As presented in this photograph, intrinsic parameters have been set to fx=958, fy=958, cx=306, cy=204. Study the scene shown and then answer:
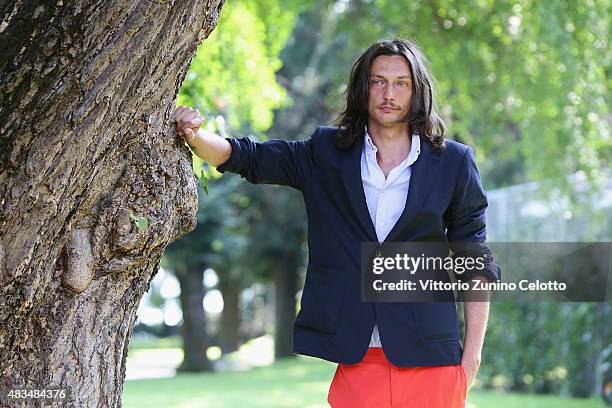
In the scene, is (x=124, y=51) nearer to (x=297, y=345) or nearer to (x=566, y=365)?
(x=297, y=345)

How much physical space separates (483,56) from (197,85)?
489 cm

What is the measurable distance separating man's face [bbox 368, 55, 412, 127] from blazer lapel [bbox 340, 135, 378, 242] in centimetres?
15

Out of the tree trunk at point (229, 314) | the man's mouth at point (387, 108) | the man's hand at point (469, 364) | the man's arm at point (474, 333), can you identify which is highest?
the tree trunk at point (229, 314)

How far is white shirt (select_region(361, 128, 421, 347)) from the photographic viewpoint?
3.03m

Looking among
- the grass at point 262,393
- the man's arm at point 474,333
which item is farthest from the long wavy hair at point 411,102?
the grass at point 262,393

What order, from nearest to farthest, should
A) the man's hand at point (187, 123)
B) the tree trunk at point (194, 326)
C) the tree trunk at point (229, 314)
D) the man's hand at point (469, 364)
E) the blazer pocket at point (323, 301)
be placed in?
the man's hand at point (187, 123)
the blazer pocket at point (323, 301)
the man's hand at point (469, 364)
the tree trunk at point (194, 326)
the tree trunk at point (229, 314)

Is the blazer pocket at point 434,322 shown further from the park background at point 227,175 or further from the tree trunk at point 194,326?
the tree trunk at point 194,326

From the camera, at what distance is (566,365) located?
32.7 feet

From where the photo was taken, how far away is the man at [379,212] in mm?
2949

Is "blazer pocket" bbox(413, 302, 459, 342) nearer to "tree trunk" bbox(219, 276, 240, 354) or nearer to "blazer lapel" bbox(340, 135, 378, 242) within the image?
"blazer lapel" bbox(340, 135, 378, 242)

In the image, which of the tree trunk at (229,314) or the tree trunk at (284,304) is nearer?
the tree trunk at (284,304)

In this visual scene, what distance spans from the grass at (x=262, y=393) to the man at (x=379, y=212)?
19.6 feet

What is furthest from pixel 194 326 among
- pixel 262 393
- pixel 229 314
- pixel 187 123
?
pixel 187 123

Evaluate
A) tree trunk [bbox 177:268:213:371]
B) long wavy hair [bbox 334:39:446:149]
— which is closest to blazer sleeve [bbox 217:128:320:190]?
long wavy hair [bbox 334:39:446:149]
